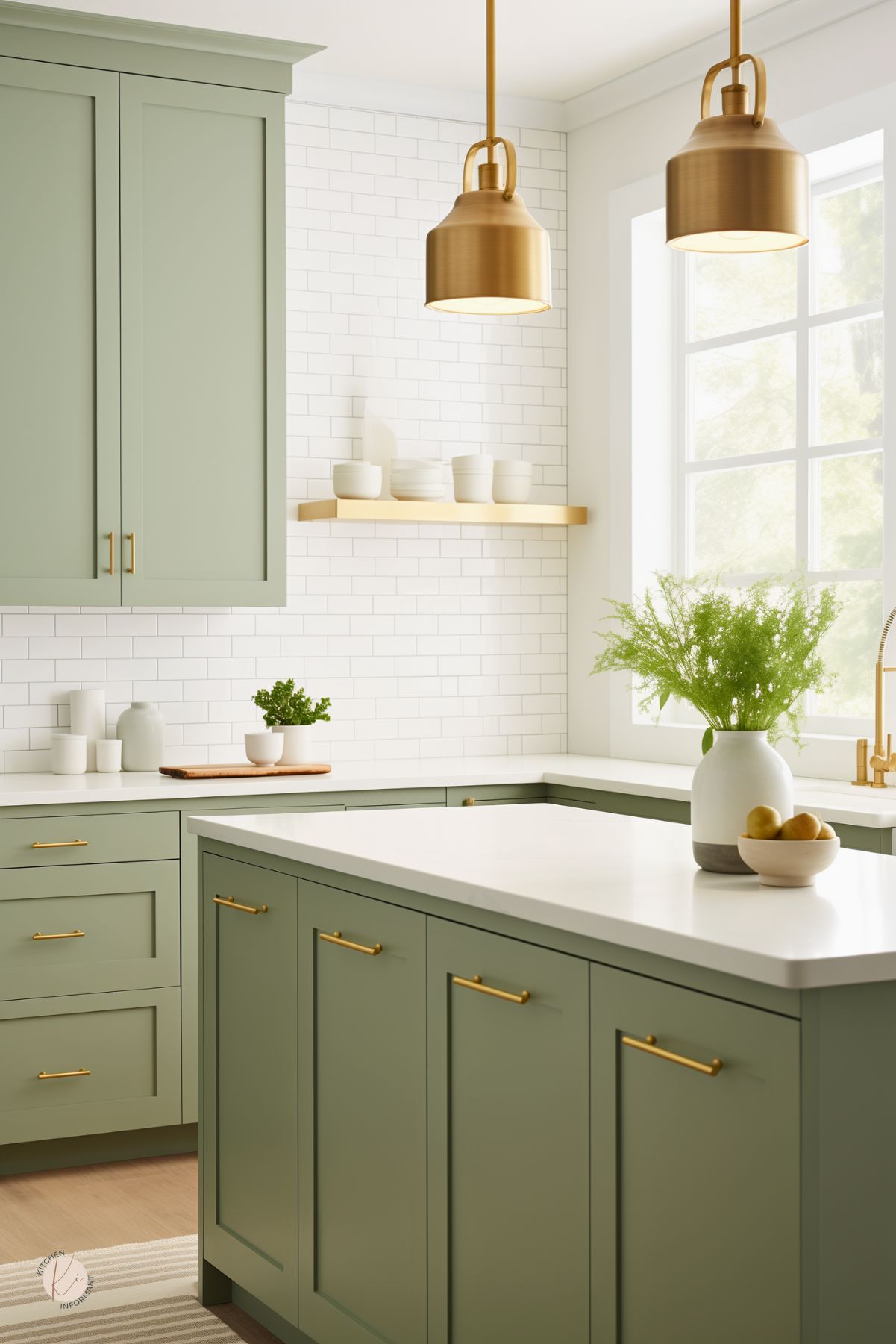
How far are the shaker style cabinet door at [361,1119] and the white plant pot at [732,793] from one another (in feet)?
1.56

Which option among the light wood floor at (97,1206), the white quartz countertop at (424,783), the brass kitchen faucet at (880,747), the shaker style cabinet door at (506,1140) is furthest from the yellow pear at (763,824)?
the brass kitchen faucet at (880,747)

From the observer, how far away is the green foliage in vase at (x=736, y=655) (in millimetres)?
2508

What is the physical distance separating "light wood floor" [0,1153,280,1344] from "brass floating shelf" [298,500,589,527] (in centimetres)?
202

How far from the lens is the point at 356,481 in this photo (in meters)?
5.13

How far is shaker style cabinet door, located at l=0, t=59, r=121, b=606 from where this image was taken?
449cm

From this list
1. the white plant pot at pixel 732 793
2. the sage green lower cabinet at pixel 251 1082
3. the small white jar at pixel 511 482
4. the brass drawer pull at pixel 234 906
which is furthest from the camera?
the small white jar at pixel 511 482

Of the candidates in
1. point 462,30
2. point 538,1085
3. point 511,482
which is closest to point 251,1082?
point 538,1085

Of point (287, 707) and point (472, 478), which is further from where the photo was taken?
point (472, 478)

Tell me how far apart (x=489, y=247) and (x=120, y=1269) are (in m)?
2.40

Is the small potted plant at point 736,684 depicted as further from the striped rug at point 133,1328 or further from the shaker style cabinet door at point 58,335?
the shaker style cabinet door at point 58,335

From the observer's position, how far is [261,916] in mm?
3084

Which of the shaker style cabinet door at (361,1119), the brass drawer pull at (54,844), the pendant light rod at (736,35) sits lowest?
the shaker style cabinet door at (361,1119)

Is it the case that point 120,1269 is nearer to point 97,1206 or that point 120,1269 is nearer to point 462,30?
point 97,1206

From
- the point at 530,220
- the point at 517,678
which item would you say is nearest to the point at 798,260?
the point at 517,678
